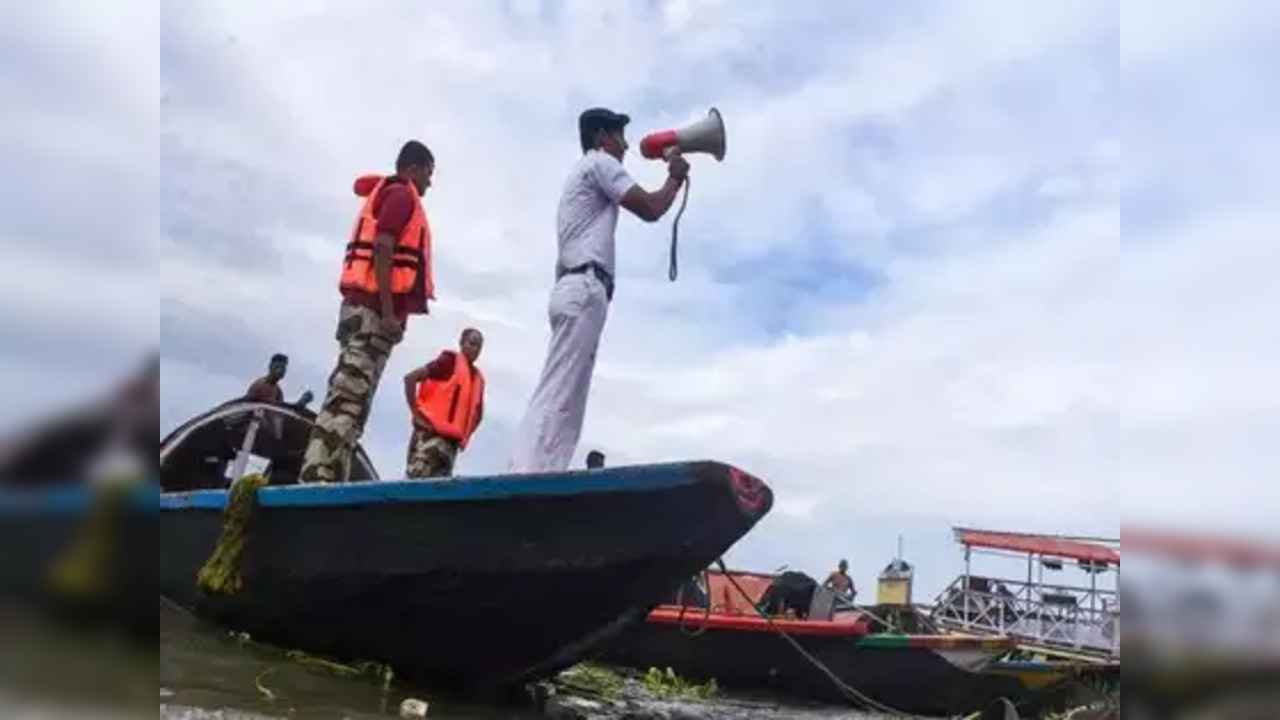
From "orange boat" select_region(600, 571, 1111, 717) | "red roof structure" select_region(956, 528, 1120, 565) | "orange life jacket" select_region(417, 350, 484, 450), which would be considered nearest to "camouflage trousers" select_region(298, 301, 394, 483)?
"orange life jacket" select_region(417, 350, 484, 450)

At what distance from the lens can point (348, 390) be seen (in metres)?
4.88

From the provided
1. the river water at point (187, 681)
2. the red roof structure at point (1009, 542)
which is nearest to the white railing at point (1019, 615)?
the red roof structure at point (1009, 542)

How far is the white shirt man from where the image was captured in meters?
4.48

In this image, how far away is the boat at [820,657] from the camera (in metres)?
9.93

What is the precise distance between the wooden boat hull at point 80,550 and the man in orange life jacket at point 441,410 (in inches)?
214

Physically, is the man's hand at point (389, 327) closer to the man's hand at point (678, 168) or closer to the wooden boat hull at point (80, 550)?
the man's hand at point (678, 168)

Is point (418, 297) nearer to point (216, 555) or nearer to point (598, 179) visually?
point (598, 179)

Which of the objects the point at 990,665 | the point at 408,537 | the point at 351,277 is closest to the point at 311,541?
the point at 408,537

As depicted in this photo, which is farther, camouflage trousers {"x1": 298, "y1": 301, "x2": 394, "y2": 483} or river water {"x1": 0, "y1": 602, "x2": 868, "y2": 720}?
camouflage trousers {"x1": 298, "y1": 301, "x2": 394, "y2": 483}

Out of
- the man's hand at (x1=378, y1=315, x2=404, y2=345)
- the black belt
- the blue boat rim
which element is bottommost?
the blue boat rim

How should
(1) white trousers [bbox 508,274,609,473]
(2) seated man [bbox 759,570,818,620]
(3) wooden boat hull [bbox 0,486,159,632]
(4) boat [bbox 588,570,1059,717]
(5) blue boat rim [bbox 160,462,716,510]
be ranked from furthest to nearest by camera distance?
1. (2) seated man [bbox 759,570,818,620]
2. (4) boat [bbox 588,570,1059,717]
3. (1) white trousers [bbox 508,274,609,473]
4. (5) blue boat rim [bbox 160,462,716,510]
5. (3) wooden boat hull [bbox 0,486,159,632]

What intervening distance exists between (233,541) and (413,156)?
72.5 inches

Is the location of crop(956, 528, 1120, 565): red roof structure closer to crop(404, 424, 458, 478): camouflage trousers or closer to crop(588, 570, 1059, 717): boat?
crop(588, 570, 1059, 717): boat

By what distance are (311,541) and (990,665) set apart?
8421 mm
